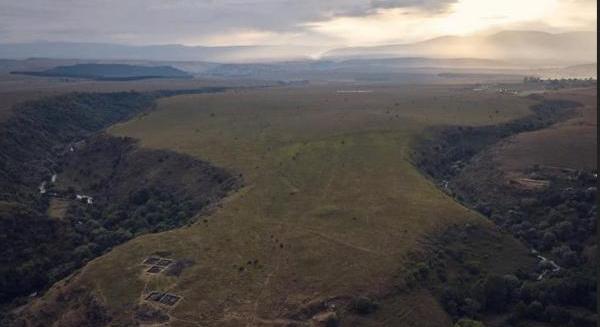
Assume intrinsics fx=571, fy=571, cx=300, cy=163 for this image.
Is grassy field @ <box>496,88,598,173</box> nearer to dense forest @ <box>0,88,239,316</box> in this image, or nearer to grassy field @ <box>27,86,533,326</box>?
grassy field @ <box>27,86,533,326</box>

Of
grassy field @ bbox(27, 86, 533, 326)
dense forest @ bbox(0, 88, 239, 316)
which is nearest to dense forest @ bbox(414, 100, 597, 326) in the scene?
grassy field @ bbox(27, 86, 533, 326)

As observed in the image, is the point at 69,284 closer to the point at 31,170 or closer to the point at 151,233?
the point at 151,233

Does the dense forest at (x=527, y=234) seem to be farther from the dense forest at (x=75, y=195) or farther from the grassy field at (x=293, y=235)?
the dense forest at (x=75, y=195)

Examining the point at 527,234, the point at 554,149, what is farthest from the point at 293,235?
the point at 554,149

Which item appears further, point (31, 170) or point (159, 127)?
point (159, 127)

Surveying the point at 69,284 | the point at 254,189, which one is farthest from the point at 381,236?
the point at 69,284

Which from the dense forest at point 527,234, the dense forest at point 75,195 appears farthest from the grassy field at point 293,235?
the dense forest at point 75,195

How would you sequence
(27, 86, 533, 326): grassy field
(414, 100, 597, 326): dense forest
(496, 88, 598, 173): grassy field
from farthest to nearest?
(496, 88, 598, 173): grassy field → (414, 100, 597, 326): dense forest → (27, 86, 533, 326): grassy field

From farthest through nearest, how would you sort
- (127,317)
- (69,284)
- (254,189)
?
1. (254,189)
2. (69,284)
3. (127,317)
